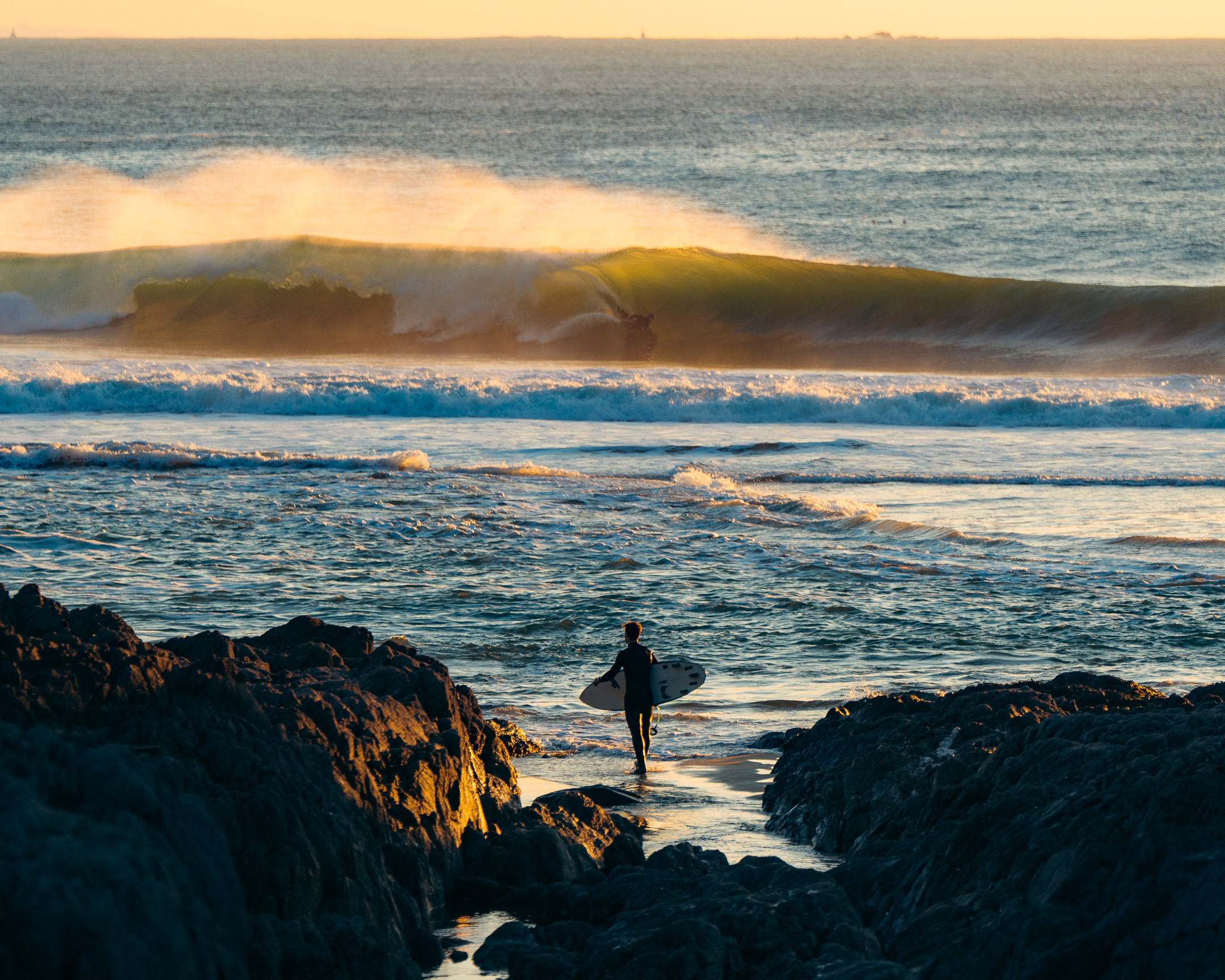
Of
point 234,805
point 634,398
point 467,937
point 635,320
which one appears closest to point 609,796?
point 467,937

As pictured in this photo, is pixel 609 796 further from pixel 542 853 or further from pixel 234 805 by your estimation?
pixel 234 805

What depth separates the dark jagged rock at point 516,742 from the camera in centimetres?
725

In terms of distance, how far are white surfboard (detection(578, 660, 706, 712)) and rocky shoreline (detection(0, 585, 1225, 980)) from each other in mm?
1266

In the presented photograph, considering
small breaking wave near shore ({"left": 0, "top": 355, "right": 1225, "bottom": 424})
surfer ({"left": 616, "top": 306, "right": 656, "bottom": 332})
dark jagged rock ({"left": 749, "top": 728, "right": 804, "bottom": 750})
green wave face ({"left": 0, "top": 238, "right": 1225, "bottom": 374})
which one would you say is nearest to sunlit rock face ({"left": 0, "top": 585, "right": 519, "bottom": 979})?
dark jagged rock ({"left": 749, "top": 728, "right": 804, "bottom": 750})

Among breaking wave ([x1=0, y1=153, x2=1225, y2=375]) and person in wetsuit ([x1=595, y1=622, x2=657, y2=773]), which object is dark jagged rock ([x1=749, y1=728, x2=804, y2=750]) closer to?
person in wetsuit ([x1=595, y1=622, x2=657, y2=773])

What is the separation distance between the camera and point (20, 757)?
3539 mm

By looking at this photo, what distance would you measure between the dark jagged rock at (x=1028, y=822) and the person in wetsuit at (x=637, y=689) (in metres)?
0.80

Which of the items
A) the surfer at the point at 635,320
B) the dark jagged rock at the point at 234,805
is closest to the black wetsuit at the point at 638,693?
the dark jagged rock at the point at 234,805

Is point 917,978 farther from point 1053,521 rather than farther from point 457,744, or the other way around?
point 1053,521

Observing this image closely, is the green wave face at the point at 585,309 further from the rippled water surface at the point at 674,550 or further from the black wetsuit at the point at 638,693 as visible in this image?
the black wetsuit at the point at 638,693

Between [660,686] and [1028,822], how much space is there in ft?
11.8

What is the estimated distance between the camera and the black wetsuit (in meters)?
7.26

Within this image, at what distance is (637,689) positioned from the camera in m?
7.37

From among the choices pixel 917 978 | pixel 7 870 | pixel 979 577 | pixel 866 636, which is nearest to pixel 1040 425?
pixel 979 577
